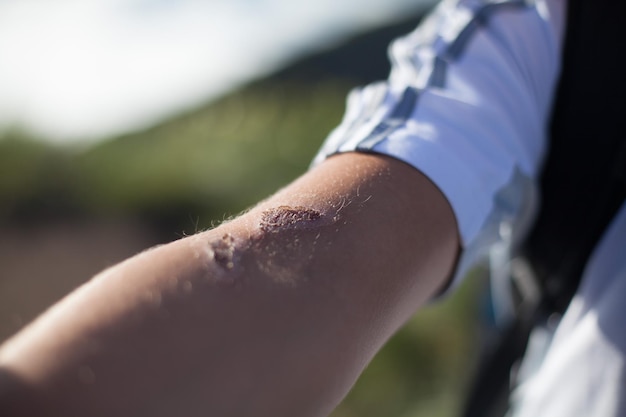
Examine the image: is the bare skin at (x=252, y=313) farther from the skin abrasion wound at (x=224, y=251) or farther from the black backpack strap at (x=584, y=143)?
the black backpack strap at (x=584, y=143)

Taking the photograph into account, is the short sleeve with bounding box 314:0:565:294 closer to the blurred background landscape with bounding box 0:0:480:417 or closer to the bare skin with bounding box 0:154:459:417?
the bare skin with bounding box 0:154:459:417

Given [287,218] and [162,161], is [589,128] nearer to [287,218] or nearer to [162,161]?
[287,218]

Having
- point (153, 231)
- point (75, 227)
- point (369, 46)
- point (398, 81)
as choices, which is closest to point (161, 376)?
point (398, 81)

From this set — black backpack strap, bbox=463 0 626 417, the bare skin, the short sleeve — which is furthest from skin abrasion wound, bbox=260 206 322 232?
black backpack strap, bbox=463 0 626 417

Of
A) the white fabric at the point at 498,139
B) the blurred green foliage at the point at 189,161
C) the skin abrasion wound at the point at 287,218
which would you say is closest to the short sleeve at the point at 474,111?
the white fabric at the point at 498,139

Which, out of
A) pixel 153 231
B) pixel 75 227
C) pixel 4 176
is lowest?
pixel 153 231

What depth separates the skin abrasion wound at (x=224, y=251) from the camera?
Result: 70 centimetres

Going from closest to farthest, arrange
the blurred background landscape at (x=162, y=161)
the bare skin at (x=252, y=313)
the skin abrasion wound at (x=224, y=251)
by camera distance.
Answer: the bare skin at (x=252, y=313) < the skin abrasion wound at (x=224, y=251) < the blurred background landscape at (x=162, y=161)

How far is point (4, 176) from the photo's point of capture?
5664 millimetres

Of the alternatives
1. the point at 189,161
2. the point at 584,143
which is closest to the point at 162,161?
the point at 189,161

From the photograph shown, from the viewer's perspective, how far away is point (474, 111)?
98 cm

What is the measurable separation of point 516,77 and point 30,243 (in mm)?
5018

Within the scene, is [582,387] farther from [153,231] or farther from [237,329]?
[153,231]

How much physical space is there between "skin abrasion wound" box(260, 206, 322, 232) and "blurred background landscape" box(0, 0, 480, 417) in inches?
149
